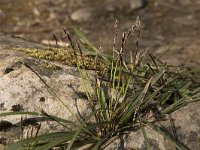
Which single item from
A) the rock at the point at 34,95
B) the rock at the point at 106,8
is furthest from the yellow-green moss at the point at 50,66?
the rock at the point at 106,8

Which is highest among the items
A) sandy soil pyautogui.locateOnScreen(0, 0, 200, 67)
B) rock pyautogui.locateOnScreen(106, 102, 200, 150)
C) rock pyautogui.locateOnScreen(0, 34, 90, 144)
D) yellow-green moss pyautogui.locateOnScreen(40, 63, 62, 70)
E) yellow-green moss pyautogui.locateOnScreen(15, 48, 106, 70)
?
sandy soil pyautogui.locateOnScreen(0, 0, 200, 67)

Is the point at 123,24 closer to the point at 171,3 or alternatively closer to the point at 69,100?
the point at 171,3

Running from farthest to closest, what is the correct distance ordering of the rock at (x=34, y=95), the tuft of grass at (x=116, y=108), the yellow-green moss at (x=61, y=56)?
the yellow-green moss at (x=61, y=56)
the rock at (x=34, y=95)
the tuft of grass at (x=116, y=108)

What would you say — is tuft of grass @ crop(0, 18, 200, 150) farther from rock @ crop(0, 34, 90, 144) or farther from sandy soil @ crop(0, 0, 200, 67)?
sandy soil @ crop(0, 0, 200, 67)

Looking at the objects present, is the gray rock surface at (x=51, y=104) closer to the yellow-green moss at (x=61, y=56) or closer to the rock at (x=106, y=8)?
the yellow-green moss at (x=61, y=56)

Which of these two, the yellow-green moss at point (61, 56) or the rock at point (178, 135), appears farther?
the yellow-green moss at point (61, 56)

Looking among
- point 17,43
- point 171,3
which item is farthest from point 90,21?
point 17,43

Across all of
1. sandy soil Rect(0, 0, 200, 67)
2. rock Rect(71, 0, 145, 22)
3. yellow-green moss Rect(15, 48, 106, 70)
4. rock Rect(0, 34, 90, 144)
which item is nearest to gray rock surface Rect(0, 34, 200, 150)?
rock Rect(0, 34, 90, 144)
